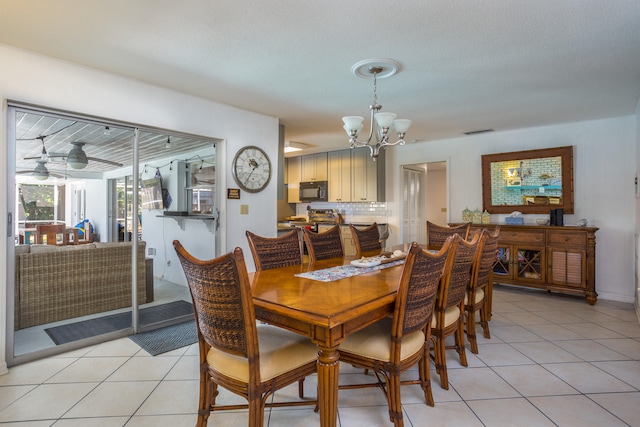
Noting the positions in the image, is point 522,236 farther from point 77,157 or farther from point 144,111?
point 77,157

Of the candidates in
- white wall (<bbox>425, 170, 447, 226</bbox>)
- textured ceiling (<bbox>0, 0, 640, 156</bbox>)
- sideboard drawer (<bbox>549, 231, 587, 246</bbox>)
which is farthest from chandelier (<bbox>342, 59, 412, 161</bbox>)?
white wall (<bbox>425, 170, 447, 226</bbox>)

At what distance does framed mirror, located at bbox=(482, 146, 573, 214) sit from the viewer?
4504 mm

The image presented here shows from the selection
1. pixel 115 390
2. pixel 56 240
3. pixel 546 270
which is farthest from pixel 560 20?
pixel 56 240

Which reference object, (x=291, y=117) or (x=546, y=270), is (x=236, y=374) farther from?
(x=546, y=270)

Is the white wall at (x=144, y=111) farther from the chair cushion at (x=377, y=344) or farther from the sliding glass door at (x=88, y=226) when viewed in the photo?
the chair cushion at (x=377, y=344)

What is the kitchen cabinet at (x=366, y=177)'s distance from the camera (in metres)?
6.05

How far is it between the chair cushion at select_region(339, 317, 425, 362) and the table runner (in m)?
0.37

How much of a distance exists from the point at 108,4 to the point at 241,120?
2012 millimetres

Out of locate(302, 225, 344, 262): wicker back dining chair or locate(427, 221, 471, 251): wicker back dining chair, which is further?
locate(427, 221, 471, 251): wicker back dining chair

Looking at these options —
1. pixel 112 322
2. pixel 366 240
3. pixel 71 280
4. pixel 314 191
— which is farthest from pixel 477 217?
pixel 71 280

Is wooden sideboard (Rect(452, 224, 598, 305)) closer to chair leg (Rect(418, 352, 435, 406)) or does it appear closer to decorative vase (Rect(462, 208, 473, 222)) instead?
decorative vase (Rect(462, 208, 473, 222))

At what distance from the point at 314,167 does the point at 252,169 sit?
3087 millimetres

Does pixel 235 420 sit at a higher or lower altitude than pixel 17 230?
lower

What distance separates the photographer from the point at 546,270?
430 centimetres
